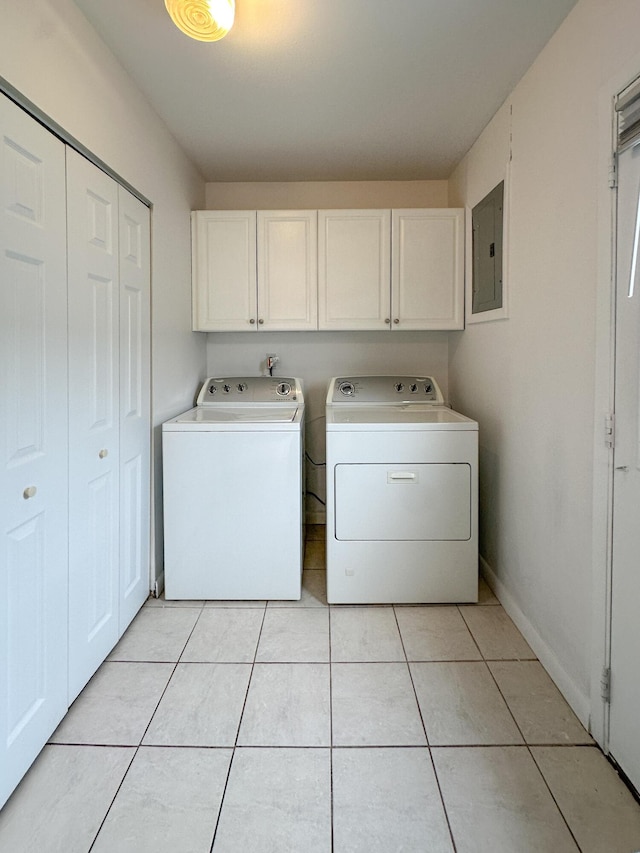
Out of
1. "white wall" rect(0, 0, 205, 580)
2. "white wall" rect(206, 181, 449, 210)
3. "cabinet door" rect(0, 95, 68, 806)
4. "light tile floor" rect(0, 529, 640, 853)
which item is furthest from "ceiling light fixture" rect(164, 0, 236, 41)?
"light tile floor" rect(0, 529, 640, 853)

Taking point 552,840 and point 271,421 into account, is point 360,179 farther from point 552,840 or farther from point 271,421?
point 552,840

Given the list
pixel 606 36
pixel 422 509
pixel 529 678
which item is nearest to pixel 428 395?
pixel 422 509

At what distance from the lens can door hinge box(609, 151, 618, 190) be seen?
1464 mm

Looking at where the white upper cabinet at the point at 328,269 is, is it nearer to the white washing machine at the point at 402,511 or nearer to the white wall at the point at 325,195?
the white wall at the point at 325,195

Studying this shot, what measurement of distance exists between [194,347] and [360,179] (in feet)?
4.94

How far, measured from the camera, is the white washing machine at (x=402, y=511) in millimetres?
2436

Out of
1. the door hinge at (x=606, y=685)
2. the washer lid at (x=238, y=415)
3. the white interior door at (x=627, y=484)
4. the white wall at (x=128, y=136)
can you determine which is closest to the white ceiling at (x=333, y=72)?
the white wall at (x=128, y=136)

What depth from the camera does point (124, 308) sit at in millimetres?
2131

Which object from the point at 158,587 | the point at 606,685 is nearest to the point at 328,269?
the point at 158,587

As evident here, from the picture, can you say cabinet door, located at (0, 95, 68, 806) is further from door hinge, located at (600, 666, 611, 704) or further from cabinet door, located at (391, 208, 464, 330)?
cabinet door, located at (391, 208, 464, 330)

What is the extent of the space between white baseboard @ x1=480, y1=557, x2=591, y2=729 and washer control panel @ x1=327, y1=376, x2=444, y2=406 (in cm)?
109

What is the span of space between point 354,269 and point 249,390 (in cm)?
96

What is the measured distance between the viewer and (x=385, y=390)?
325 cm

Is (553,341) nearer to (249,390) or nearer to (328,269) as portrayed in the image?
(328,269)
